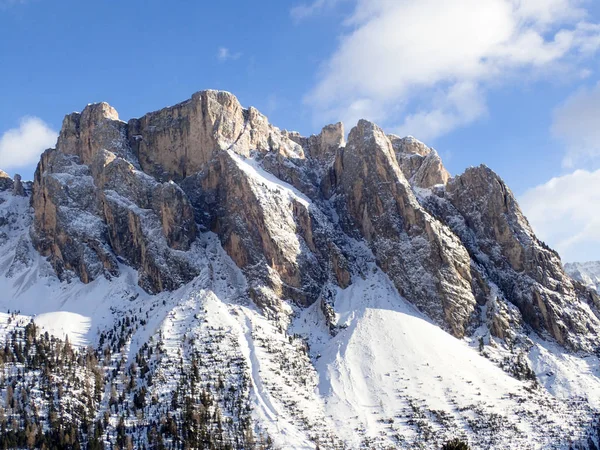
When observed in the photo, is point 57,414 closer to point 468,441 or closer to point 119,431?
point 119,431

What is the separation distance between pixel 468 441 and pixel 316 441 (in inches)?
1590

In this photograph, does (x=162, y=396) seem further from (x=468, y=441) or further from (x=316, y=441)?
(x=468, y=441)

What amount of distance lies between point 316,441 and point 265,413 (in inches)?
655

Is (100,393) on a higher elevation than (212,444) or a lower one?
higher

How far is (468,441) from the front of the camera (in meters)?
182

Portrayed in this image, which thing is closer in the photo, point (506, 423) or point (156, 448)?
point (156, 448)

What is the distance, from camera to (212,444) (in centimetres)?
17562

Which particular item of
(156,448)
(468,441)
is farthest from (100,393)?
(468,441)

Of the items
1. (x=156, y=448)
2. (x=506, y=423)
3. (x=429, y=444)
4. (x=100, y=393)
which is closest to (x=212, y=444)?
(x=156, y=448)

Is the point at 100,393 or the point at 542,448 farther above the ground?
the point at 100,393

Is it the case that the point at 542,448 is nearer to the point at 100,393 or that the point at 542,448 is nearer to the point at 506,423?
the point at 506,423

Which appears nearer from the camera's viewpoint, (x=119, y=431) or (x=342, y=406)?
(x=119, y=431)

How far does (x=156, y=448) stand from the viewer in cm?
17450

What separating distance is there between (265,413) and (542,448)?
7407 centimetres
